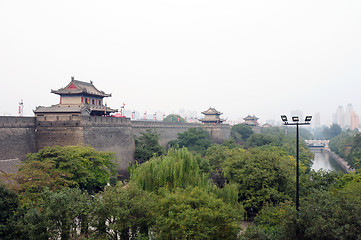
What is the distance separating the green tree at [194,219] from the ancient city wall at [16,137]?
36.2ft

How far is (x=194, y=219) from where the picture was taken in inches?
295

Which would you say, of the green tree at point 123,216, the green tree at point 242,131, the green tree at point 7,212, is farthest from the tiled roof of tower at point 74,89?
the green tree at point 242,131

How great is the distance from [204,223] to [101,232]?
2.82 m

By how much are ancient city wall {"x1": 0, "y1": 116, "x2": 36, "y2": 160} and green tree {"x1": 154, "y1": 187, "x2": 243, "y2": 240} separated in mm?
11041

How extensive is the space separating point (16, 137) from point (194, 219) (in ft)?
41.7

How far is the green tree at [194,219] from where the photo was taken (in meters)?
7.37

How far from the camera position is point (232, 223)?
25.6ft

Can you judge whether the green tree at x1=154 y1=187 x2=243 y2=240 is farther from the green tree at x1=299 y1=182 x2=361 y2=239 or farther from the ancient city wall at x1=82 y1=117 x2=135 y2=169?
the ancient city wall at x1=82 y1=117 x2=135 y2=169

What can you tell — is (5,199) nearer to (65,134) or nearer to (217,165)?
(65,134)

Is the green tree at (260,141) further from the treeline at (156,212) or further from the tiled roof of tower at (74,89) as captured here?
the treeline at (156,212)

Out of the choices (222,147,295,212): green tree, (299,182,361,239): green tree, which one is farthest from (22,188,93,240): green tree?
(222,147,295,212): green tree

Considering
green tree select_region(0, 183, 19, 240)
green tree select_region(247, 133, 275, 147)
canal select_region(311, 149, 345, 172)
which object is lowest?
canal select_region(311, 149, 345, 172)

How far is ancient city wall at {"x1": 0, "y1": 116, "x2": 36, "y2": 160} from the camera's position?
49.8 ft

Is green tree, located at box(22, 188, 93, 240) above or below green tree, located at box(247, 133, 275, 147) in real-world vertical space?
below
